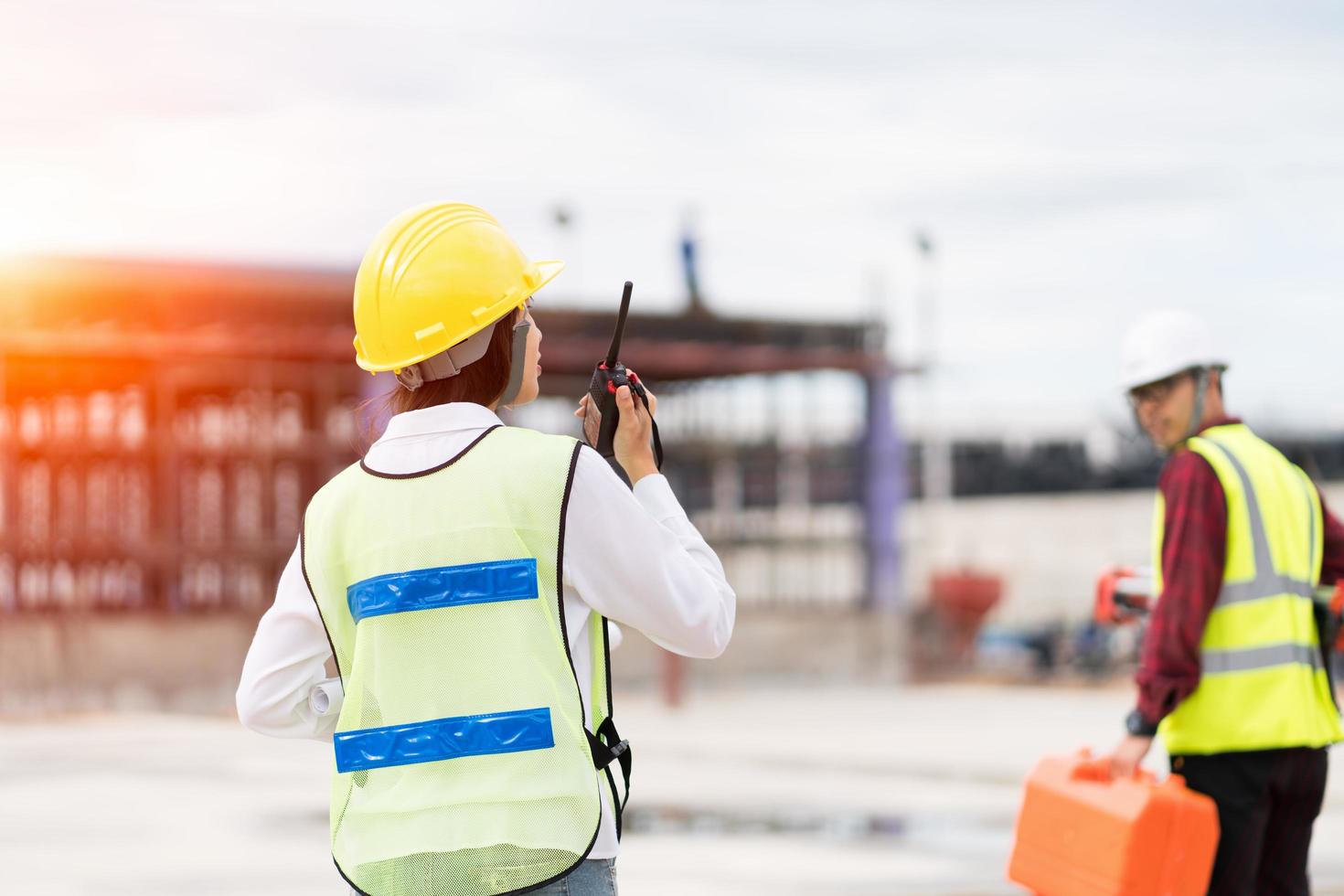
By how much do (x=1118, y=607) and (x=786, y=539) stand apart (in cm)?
1781

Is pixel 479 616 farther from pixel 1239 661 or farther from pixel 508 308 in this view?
pixel 1239 661

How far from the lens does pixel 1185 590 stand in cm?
420

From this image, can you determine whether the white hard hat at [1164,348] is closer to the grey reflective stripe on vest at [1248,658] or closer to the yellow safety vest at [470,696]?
the grey reflective stripe on vest at [1248,658]

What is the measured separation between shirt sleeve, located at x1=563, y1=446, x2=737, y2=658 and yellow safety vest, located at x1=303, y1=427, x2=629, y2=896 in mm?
26

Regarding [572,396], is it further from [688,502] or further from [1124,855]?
[1124,855]

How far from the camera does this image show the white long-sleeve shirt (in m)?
2.55

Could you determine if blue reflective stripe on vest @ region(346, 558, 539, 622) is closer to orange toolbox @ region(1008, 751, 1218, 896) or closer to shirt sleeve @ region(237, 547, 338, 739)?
shirt sleeve @ region(237, 547, 338, 739)

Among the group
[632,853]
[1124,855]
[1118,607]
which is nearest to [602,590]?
[1124,855]

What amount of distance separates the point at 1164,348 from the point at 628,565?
2.29 m

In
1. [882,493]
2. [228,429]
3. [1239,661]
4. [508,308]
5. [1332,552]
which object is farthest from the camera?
[882,493]

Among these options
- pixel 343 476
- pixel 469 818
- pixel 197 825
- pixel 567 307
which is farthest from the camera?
pixel 567 307

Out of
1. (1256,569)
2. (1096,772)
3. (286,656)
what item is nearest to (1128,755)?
(1096,772)

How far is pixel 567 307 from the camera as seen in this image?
2173 centimetres

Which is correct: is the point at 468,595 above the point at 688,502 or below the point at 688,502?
above
